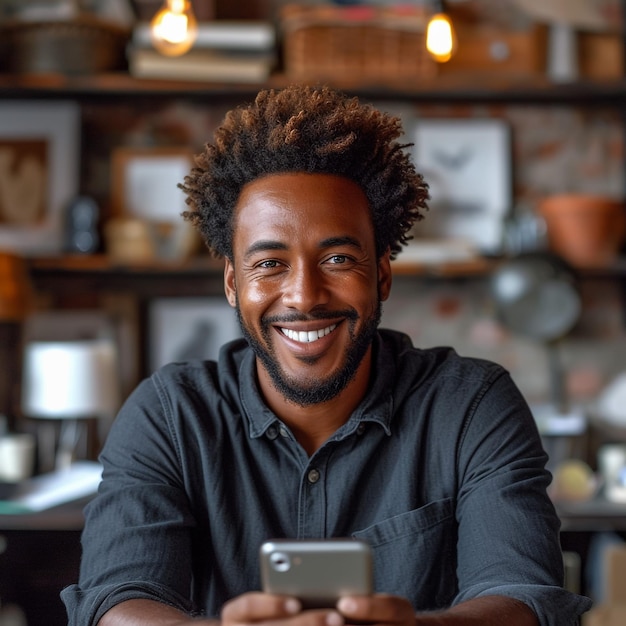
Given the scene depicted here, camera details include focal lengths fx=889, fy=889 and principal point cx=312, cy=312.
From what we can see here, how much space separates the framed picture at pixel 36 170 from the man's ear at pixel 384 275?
1.74 m

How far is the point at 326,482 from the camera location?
1410 mm

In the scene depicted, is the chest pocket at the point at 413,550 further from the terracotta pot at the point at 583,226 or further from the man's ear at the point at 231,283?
the terracotta pot at the point at 583,226

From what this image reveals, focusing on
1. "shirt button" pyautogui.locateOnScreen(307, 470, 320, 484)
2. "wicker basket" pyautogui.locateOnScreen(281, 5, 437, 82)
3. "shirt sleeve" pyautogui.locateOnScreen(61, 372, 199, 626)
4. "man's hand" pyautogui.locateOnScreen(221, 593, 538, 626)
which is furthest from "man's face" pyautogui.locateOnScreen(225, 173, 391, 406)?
"wicker basket" pyautogui.locateOnScreen(281, 5, 437, 82)

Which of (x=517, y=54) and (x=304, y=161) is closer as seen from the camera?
(x=304, y=161)

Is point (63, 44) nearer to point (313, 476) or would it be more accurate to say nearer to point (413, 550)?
point (313, 476)

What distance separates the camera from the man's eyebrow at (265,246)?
1353mm

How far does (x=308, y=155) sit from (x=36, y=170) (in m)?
1.86

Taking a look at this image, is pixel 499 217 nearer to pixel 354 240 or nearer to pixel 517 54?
pixel 517 54

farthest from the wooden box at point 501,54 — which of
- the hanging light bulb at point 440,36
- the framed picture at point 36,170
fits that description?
the framed picture at point 36,170

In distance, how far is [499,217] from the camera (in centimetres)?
305

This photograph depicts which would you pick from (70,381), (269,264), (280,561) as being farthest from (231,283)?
(70,381)

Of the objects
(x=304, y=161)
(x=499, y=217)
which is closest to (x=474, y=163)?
(x=499, y=217)

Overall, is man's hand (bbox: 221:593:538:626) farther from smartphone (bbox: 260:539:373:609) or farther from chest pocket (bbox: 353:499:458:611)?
chest pocket (bbox: 353:499:458:611)

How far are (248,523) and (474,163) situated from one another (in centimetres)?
199
